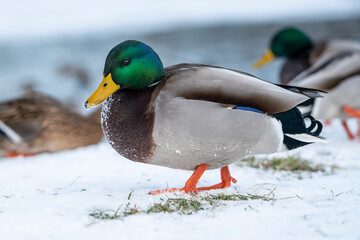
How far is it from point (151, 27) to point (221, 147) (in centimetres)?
1597

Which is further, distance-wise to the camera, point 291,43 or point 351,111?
point 291,43

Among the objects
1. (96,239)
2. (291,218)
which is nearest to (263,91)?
(291,218)

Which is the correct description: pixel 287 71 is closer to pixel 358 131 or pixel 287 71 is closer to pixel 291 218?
pixel 358 131

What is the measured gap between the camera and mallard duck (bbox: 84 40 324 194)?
3111 millimetres

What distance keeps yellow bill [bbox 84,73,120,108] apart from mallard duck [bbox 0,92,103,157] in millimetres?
2445

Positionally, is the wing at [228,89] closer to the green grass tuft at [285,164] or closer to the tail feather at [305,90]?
the tail feather at [305,90]

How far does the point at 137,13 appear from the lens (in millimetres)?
22594

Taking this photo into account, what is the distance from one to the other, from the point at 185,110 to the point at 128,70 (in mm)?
439

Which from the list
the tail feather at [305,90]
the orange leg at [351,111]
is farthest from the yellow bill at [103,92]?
the orange leg at [351,111]

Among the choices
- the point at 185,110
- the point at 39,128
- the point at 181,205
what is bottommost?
the point at 39,128

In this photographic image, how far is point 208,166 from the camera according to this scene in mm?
3434

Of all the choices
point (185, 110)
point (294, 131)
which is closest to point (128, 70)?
point (185, 110)

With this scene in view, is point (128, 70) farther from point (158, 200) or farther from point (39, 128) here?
point (39, 128)

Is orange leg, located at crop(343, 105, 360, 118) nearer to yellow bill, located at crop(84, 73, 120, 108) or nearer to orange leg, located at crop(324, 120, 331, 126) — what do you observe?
orange leg, located at crop(324, 120, 331, 126)
